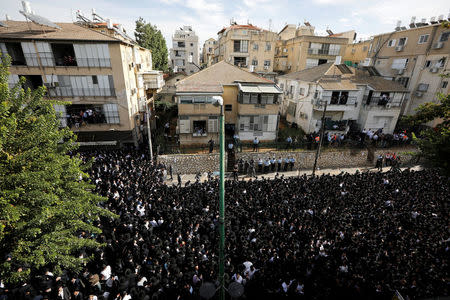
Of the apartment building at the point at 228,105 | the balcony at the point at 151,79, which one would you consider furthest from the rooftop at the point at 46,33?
the apartment building at the point at 228,105

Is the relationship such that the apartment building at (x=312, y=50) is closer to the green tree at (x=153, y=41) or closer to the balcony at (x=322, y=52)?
the balcony at (x=322, y=52)

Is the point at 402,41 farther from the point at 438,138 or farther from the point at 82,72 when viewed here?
the point at 82,72

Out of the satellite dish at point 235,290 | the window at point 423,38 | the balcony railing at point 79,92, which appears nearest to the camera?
the satellite dish at point 235,290

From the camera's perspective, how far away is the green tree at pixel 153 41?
121 feet

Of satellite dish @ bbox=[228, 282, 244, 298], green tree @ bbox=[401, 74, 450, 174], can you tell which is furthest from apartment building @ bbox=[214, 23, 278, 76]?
satellite dish @ bbox=[228, 282, 244, 298]

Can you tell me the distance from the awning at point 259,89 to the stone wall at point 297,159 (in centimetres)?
615

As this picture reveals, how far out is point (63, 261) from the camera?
21.0ft

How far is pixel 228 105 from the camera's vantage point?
24.3 m

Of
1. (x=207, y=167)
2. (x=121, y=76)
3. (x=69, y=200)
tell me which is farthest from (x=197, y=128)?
(x=69, y=200)

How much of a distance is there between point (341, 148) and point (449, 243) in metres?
12.6

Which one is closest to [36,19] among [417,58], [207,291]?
[207,291]

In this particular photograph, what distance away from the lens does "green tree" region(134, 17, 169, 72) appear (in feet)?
121

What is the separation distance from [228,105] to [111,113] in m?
11.9

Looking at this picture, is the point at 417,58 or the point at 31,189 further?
the point at 417,58
